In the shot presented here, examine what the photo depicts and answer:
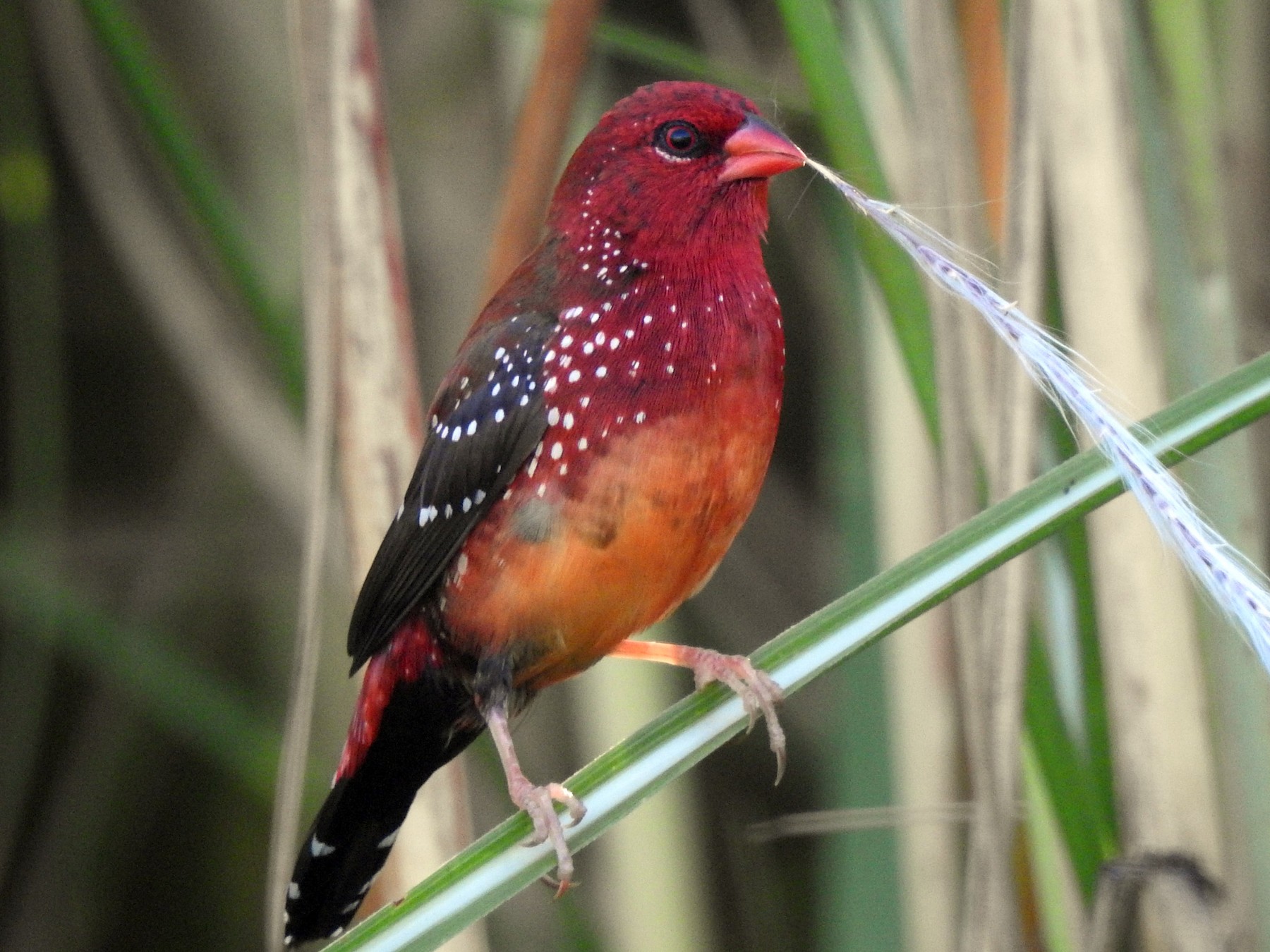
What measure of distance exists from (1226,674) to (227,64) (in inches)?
81.6

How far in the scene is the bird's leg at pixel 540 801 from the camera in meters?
1.14

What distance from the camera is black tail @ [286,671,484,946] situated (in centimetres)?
155

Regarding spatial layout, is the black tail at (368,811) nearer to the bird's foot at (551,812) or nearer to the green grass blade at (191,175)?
the bird's foot at (551,812)

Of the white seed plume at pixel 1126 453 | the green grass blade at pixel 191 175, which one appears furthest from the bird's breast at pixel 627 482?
the green grass blade at pixel 191 175

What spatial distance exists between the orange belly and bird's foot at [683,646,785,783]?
81 mm

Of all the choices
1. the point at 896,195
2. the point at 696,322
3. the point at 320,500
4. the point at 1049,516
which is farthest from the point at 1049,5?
the point at 320,500

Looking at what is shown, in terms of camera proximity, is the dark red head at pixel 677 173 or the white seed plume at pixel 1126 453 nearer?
the white seed plume at pixel 1126 453

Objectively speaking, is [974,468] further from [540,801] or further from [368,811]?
[368,811]

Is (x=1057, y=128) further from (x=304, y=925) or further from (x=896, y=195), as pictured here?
(x=304, y=925)

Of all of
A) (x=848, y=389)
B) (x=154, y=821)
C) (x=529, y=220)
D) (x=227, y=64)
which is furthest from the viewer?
(x=154, y=821)

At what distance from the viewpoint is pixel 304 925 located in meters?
1.56

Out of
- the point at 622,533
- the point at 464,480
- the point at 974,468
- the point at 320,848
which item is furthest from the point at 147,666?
the point at 974,468

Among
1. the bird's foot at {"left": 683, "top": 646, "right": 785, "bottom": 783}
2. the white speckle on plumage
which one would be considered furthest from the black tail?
the bird's foot at {"left": 683, "top": 646, "right": 785, "bottom": 783}

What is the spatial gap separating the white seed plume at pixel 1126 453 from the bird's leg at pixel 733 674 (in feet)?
1.33
